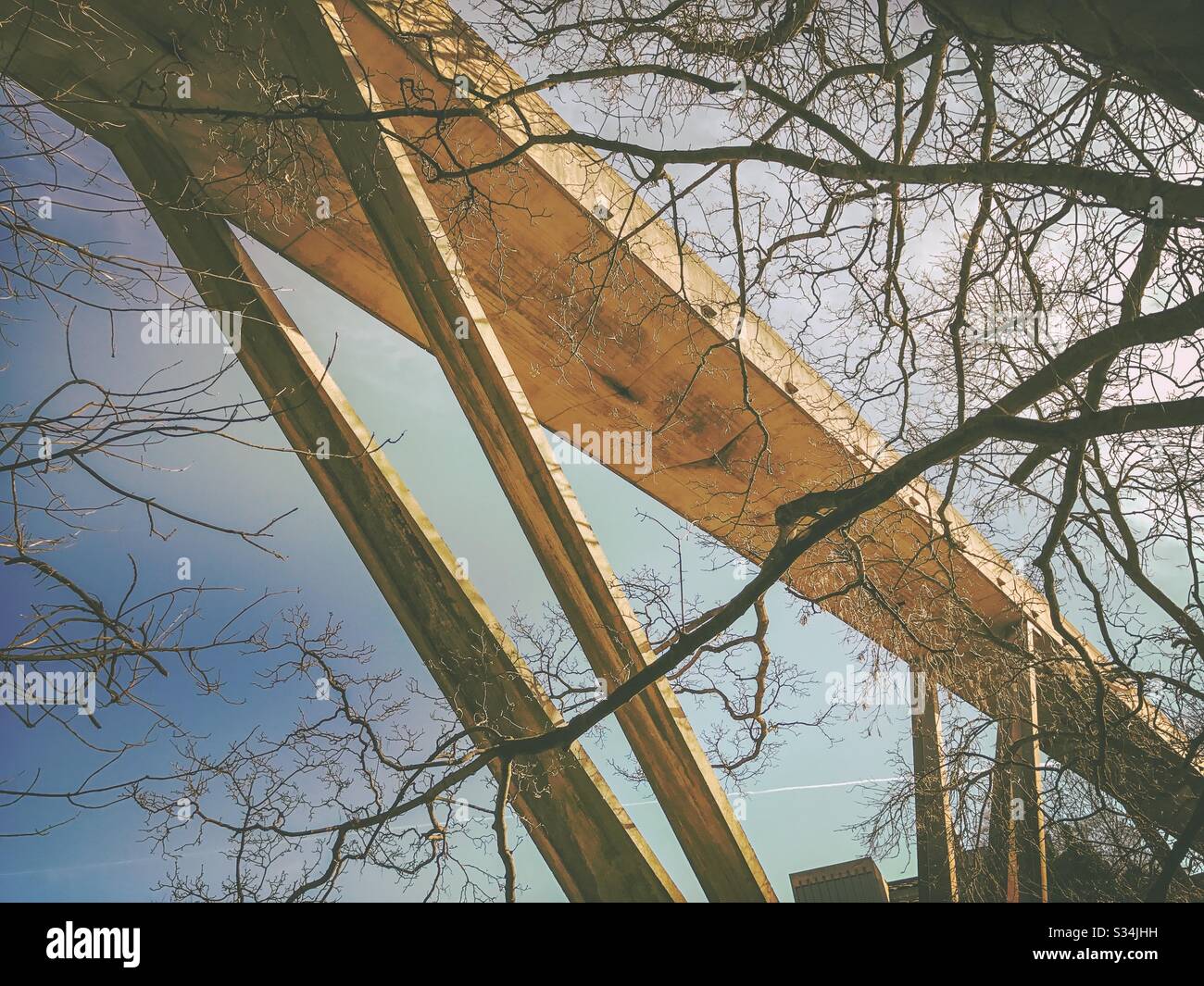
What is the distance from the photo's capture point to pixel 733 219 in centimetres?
451

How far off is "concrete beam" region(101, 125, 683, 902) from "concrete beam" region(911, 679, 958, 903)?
200 centimetres

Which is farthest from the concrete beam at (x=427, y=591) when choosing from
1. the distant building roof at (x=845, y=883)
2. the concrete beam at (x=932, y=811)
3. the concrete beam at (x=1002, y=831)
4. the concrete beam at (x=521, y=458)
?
the distant building roof at (x=845, y=883)

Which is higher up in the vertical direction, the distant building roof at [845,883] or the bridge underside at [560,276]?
the bridge underside at [560,276]

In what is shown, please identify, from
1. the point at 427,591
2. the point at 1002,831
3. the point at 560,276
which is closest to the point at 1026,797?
the point at 1002,831

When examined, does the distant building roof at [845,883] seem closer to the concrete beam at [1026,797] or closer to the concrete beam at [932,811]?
the concrete beam at [932,811]

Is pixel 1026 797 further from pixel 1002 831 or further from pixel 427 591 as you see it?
pixel 427 591

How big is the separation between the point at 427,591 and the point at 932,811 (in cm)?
349

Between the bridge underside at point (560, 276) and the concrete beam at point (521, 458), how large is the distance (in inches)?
6.2

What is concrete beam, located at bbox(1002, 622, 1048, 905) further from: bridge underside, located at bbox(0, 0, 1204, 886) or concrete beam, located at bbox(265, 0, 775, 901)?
concrete beam, located at bbox(265, 0, 775, 901)

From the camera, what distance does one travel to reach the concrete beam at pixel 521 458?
4383 mm

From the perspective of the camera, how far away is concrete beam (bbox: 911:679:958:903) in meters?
5.45

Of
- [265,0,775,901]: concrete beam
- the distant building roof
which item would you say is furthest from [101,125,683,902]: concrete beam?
the distant building roof
